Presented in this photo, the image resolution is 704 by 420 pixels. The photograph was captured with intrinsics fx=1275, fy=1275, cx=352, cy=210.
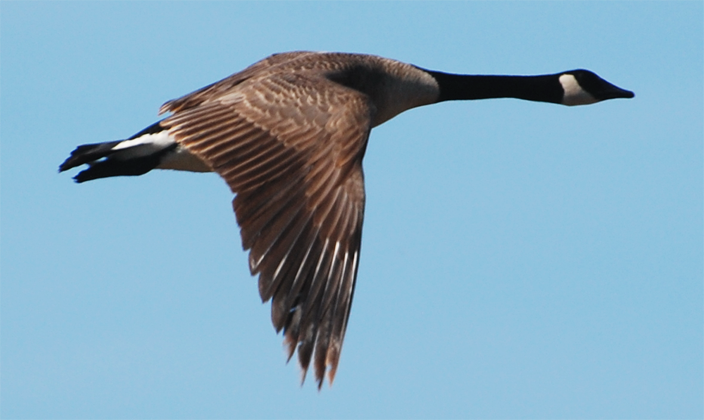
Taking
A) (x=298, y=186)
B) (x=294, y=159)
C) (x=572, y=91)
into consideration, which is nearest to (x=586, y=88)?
(x=572, y=91)

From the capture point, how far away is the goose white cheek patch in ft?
50.0

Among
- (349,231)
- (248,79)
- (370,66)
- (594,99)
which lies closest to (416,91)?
(370,66)

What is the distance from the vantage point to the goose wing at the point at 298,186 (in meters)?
9.16

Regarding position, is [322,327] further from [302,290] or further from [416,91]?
[416,91]

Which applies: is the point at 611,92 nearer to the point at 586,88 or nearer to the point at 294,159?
the point at 586,88

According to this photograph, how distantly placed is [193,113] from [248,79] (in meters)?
1.13

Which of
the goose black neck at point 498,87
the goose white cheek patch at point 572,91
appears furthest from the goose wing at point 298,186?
the goose white cheek patch at point 572,91

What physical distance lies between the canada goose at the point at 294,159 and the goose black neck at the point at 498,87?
2.57 ft

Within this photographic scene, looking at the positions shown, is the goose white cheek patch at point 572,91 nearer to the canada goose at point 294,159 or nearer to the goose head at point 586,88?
the goose head at point 586,88

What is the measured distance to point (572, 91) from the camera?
1522 centimetres

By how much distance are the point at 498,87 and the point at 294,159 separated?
532cm

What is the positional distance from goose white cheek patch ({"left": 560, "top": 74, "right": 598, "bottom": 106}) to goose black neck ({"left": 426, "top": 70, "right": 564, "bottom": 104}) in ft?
0.20

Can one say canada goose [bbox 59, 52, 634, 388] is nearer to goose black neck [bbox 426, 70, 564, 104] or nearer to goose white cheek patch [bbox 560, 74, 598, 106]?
goose black neck [bbox 426, 70, 564, 104]

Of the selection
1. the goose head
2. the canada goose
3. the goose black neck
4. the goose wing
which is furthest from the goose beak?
the goose wing
